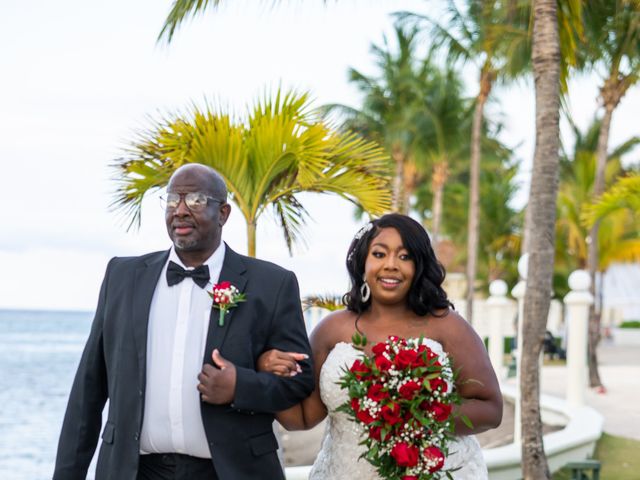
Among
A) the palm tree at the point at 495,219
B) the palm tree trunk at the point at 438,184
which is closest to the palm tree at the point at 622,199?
the palm tree trunk at the point at 438,184

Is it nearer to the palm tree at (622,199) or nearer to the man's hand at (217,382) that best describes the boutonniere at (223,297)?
the man's hand at (217,382)

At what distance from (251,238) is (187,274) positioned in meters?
4.08

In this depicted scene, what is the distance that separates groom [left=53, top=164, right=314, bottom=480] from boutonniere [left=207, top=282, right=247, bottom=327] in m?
0.04

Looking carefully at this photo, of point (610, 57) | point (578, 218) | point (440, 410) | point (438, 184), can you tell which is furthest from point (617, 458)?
point (438, 184)

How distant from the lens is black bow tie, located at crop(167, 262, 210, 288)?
3.78 meters

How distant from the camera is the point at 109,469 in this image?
3668 millimetres

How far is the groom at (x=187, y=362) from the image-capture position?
3.62m

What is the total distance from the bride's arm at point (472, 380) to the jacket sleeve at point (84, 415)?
1472 millimetres

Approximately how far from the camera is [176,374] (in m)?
3.65

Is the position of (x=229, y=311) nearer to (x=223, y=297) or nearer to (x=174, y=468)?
(x=223, y=297)

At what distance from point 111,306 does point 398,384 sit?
46.5 inches

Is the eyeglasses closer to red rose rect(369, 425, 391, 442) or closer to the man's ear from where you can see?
the man's ear

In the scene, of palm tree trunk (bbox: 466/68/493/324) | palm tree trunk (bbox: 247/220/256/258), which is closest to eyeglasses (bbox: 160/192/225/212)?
palm tree trunk (bbox: 247/220/256/258)

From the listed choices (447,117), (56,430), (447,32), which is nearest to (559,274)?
(447,117)
